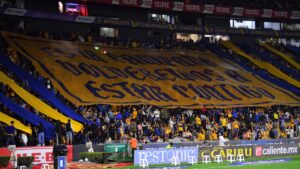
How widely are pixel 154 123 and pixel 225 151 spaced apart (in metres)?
8.35

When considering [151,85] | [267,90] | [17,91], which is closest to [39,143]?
[17,91]

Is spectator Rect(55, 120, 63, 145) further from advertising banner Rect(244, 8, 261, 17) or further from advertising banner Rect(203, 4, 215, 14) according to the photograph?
advertising banner Rect(244, 8, 261, 17)

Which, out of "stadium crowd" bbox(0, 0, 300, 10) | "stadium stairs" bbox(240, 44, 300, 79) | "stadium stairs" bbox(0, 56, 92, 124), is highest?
"stadium crowd" bbox(0, 0, 300, 10)

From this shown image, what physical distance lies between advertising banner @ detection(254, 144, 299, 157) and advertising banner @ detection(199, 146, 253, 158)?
0.67 metres

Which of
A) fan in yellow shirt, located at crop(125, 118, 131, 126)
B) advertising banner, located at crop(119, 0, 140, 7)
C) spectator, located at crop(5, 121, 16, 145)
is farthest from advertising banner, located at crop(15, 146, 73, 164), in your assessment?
advertising banner, located at crop(119, 0, 140, 7)

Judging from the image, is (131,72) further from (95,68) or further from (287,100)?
(287,100)

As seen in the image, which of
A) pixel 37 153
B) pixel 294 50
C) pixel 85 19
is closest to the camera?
pixel 37 153

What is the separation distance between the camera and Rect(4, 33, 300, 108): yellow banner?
1400 inches

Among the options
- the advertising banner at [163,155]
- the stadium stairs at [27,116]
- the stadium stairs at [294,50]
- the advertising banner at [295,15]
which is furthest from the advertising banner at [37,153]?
the advertising banner at [295,15]

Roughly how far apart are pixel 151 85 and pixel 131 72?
7.55ft

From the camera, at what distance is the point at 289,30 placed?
56406 millimetres

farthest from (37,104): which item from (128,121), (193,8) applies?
(193,8)

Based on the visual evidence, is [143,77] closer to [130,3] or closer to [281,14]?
[130,3]

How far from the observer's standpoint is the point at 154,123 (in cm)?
3322
